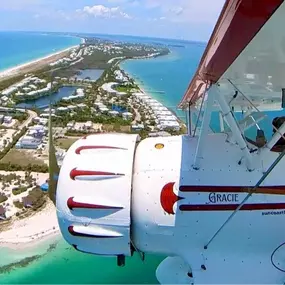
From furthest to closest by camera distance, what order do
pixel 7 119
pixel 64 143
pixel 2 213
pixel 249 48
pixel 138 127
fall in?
pixel 7 119, pixel 138 127, pixel 64 143, pixel 2 213, pixel 249 48

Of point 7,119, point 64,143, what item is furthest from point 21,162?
point 7,119

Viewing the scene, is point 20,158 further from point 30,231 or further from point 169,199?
point 169,199

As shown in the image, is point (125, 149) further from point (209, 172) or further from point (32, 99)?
point (32, 99)

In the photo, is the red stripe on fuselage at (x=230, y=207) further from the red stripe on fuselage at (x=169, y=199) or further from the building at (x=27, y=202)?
the building at (x=27, y=202)

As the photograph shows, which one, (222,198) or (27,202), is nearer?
(222,198)

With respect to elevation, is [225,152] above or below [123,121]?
above

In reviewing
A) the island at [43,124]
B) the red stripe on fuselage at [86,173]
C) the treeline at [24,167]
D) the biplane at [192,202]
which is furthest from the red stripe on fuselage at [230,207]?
the treeline at [24,167]

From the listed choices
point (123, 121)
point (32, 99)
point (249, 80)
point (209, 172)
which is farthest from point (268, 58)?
point (32, 99)
